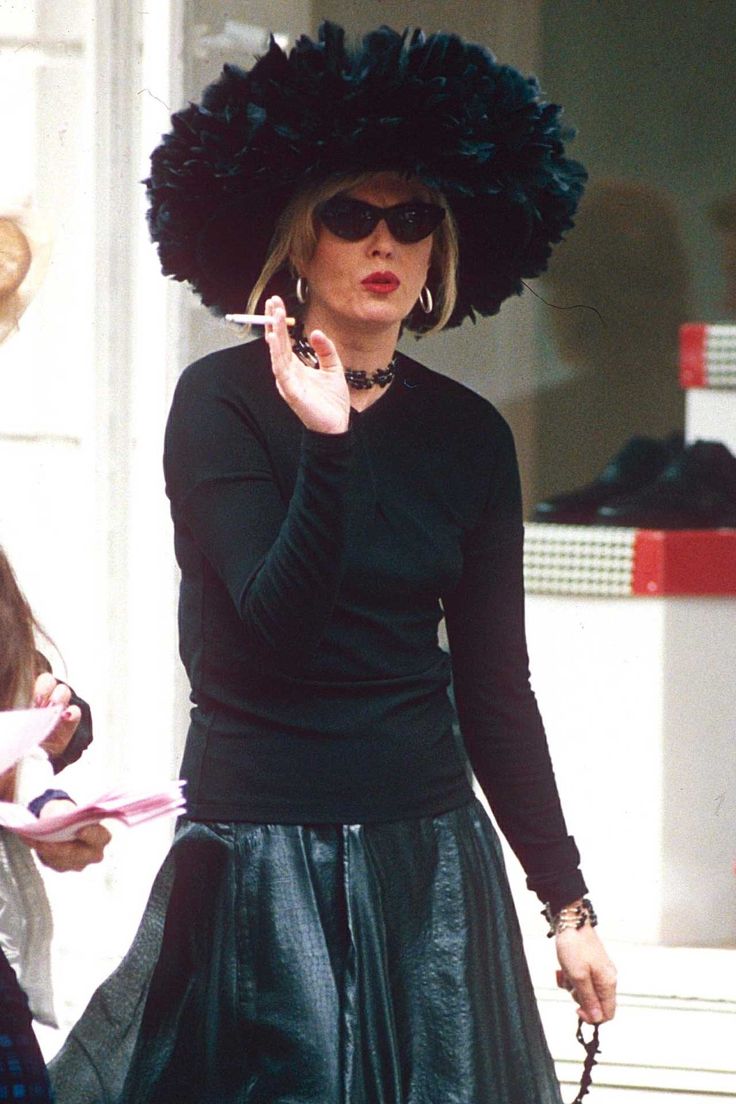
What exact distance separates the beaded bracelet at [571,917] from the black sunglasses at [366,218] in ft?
2.97

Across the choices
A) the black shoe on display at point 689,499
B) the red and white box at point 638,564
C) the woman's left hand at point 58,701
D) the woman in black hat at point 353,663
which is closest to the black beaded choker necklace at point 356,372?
the woman in black hat at point 353,663

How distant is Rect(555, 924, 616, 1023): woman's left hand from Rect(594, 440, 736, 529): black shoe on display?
234 cm

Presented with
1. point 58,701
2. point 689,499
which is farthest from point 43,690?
point 689,499

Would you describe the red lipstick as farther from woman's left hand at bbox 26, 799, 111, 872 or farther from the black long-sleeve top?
woman's left hand at bbox 26, 799, 111, 872

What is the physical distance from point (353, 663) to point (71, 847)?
40 cm

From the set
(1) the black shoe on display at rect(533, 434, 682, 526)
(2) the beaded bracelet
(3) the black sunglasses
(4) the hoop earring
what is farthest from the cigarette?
(1) the black shoe on display at rect(533, 434, 682, 526)

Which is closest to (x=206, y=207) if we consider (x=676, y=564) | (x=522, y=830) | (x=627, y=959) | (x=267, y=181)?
(x=267, y=181)

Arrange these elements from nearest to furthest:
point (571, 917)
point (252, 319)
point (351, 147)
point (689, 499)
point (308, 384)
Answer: point (308, 384), point (252, 319), point (351, 147), point (571, 917), point (689, 499)

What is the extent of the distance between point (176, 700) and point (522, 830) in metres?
2.04

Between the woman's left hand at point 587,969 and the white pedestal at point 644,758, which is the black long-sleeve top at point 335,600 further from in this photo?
the white pedestal at point 644,758

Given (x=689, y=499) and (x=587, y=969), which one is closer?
(x=587, y=969)

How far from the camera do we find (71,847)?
236cm

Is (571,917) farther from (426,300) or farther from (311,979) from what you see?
(426,300)

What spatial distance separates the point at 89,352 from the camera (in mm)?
4473
